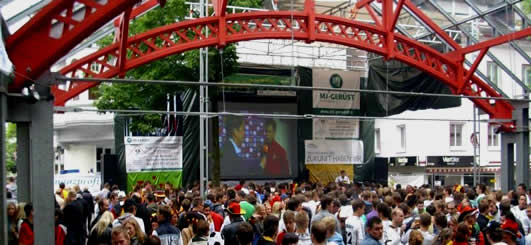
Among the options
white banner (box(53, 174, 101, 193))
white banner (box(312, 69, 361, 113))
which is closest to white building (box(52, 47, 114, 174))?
white banner (box(53, 174, 101, 193))

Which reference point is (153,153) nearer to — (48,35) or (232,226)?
(48,35)

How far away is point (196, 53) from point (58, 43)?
1196 centimetres

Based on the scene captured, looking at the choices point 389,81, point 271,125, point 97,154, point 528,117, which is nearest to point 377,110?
point 389,81

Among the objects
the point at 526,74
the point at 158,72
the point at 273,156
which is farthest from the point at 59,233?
the point at 273,156

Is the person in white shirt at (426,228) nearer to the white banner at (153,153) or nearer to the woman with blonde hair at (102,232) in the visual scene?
the woman with blonde hair at (102,232)

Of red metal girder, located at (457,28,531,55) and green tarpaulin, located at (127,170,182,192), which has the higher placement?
red metal girder, located at (457,28,531,55)

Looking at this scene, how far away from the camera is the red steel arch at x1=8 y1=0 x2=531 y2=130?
60.5ft

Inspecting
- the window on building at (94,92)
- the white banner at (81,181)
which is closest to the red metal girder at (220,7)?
the white banner at (81,181)

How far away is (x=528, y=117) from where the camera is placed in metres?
23.6

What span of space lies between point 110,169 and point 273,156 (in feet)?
22.4

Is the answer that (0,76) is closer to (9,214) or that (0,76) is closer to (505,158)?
(9,214)

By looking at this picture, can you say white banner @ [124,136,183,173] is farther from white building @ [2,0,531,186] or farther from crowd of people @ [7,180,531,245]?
crowd of people @ [7,180,531,245]

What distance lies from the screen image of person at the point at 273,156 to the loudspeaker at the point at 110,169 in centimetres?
593

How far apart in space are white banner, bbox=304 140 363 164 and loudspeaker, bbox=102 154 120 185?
7.56m
